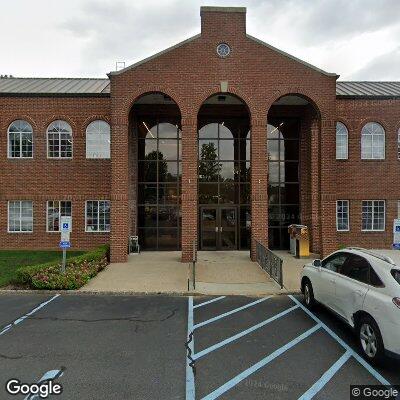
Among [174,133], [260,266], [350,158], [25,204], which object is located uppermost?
[174,133]

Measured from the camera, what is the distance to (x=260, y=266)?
13.6 metres

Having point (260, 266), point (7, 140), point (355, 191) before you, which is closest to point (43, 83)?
point (7, 140)

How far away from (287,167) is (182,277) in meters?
9.96

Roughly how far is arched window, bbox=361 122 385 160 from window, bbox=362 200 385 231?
2.42 m

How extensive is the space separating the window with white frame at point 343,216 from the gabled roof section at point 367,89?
18.4 ft

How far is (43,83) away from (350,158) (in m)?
18.6

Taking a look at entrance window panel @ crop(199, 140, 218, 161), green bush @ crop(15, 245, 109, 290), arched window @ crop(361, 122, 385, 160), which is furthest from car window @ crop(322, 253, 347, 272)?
arched window @ crop(361, 122, 385, 160)

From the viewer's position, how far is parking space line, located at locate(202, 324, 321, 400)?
15.1 ft

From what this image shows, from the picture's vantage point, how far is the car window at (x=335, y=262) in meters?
7.04

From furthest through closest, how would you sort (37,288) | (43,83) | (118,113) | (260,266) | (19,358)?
(43,83) < (118,113) < (260,266) < (37,288) < (19,358)

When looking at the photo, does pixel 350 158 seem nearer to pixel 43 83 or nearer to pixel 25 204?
pixel 25 204

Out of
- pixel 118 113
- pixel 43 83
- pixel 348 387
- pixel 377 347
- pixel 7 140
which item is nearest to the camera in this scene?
pixel 348 387

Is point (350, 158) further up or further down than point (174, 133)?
further down

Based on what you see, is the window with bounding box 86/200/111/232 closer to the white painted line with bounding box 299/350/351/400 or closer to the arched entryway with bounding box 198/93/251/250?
the arched entryway with bounding box 198/93/251/250
